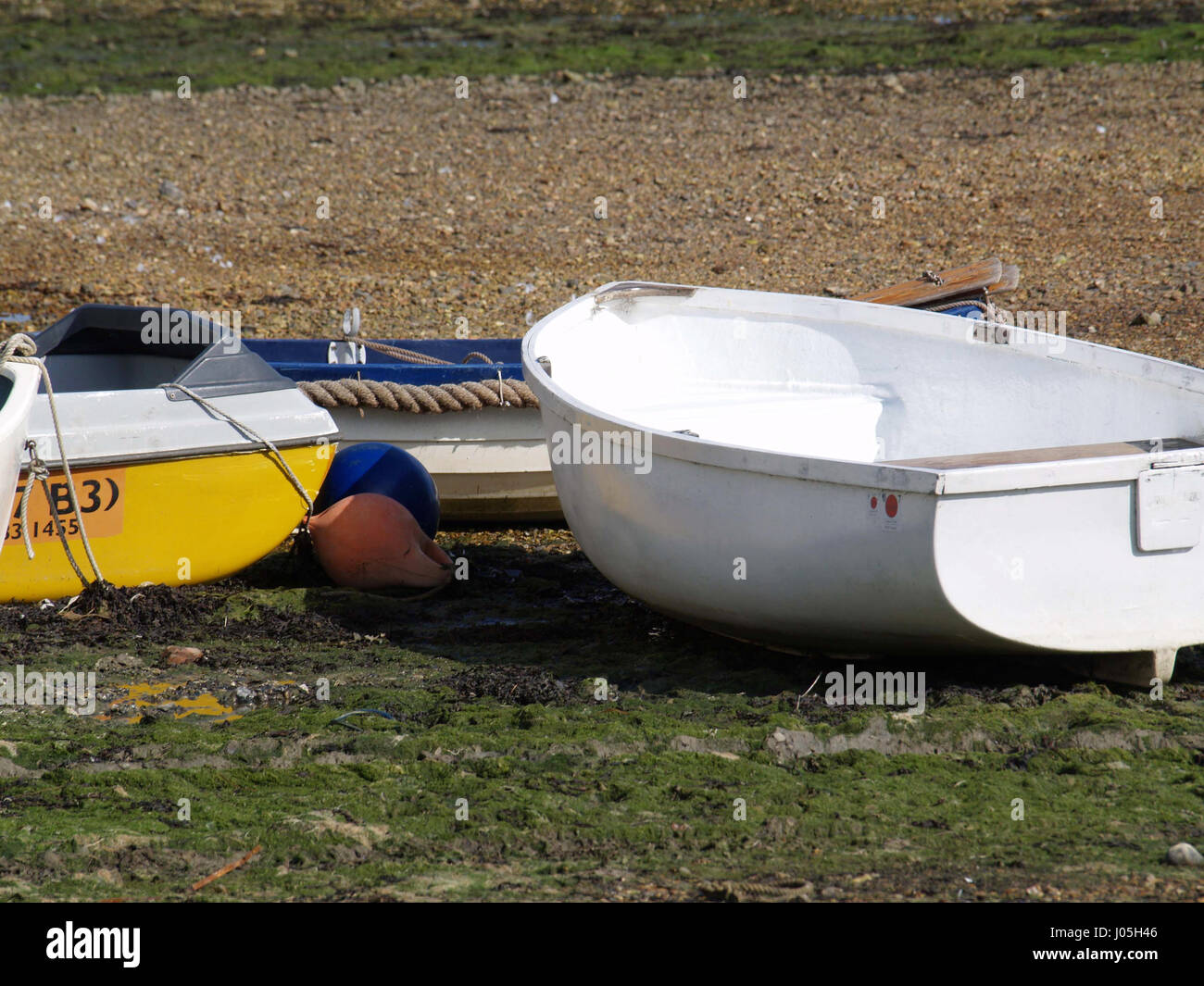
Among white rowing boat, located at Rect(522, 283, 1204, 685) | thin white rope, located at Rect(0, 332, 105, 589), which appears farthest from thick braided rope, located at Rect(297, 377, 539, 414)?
thin white rope, located at Rect(0, 332, 105, 589)

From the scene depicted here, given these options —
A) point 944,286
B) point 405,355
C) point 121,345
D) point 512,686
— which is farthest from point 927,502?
point 121,345

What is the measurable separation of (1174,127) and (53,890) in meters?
11.6

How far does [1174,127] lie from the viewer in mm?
12055

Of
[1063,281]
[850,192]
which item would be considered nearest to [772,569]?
[1063,281]

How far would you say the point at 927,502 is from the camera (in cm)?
396

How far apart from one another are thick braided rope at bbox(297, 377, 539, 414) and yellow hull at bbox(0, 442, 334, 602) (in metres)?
0.50

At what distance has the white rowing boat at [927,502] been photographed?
402 centimetres

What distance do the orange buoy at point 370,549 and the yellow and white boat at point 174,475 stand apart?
0.50 ft

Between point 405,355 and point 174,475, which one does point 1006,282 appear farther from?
point 174,475

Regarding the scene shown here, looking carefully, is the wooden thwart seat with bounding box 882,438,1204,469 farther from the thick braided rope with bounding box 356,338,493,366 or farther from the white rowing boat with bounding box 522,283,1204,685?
the thick braided rope with bounding box 356,338,493,366

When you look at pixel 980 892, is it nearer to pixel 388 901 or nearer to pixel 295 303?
pixel 388 901

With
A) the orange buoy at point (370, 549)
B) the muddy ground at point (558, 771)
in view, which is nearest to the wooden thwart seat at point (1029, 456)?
the muddy ground at point (558, 771)

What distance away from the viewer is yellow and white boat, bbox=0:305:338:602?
526cm

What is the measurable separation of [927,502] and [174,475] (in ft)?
9.85
